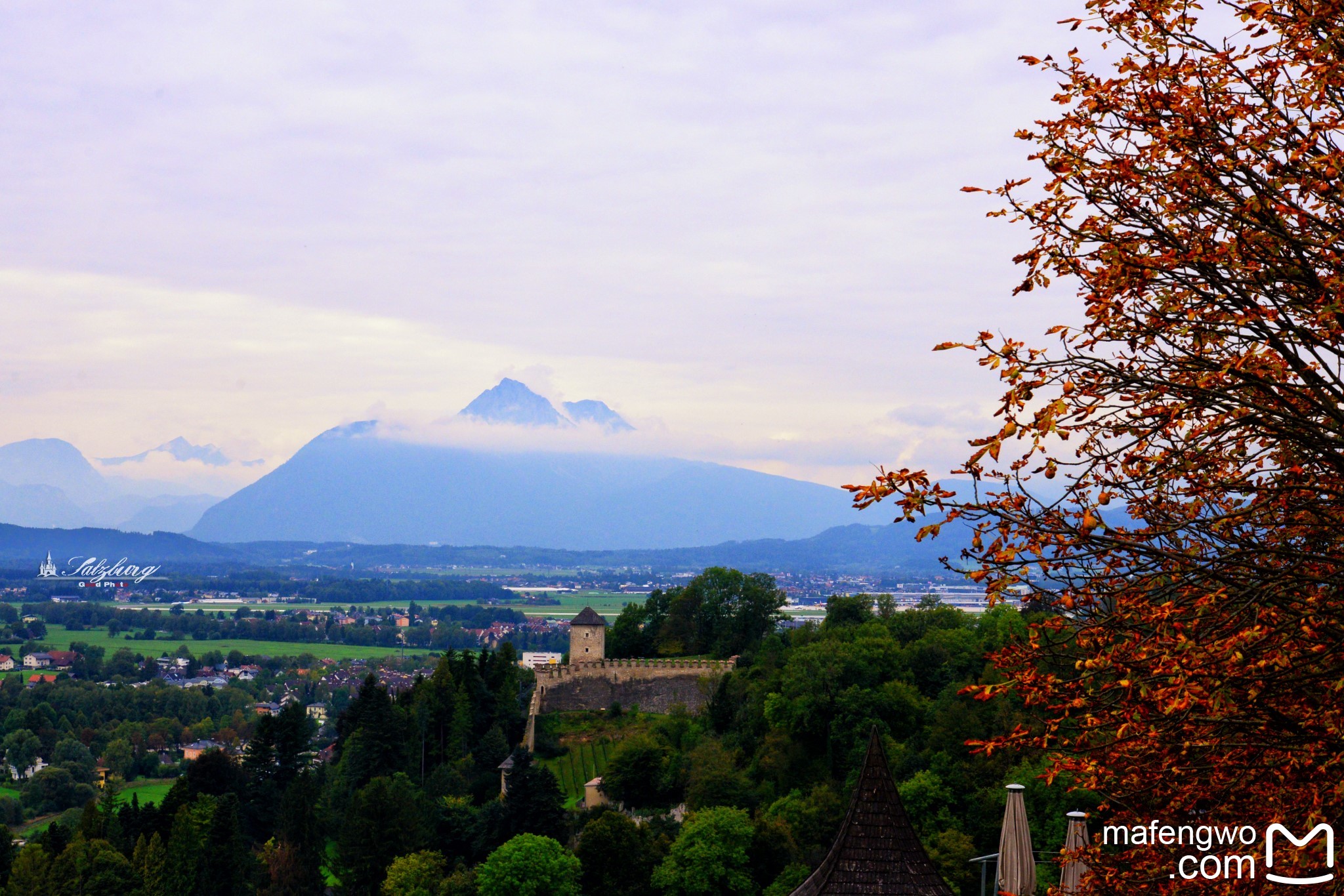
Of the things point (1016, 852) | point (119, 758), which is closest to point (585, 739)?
point (1016, 852)

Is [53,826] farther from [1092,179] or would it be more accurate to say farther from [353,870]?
[1092,179]

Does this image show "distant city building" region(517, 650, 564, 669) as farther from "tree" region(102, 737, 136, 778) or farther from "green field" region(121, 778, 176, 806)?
"tree" region(102, 737, 136, 778)

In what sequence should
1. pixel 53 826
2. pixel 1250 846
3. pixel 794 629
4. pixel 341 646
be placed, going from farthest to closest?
pixel 341 646, pixel 794 629, pixel 53 826, pixel 1250 846

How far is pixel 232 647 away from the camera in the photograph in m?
181

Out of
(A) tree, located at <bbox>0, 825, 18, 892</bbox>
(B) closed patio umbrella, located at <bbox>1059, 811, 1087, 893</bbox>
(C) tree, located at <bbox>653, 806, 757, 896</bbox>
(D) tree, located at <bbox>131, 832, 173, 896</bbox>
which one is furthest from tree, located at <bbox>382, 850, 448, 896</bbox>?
(B) closed patio umbrella, located at <bbox>1059, 811, 1087, 893</bbox>

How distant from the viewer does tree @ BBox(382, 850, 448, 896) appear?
43969 mm

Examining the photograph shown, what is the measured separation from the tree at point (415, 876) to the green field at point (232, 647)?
124706 mm

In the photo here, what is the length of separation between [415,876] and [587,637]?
20.7 m

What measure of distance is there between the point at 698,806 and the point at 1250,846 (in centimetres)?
3679

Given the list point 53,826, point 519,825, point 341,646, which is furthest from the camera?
point 341,646

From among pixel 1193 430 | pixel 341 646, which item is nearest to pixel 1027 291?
pixel 1193 430

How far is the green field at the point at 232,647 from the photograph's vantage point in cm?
17175

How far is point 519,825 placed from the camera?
154ft

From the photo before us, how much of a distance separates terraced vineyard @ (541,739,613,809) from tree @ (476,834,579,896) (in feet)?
34.8
